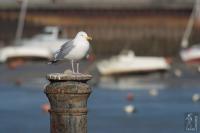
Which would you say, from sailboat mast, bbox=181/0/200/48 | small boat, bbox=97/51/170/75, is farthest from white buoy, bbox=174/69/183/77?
sailboat mast, bbox=181/0/200/48

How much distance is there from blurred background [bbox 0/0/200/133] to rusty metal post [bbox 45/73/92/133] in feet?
19.5

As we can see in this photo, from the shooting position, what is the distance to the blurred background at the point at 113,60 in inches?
960

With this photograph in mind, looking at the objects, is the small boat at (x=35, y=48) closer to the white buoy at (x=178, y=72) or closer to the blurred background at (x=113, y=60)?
the blurred background at (x=113, y=60)

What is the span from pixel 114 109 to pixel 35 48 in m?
21.8

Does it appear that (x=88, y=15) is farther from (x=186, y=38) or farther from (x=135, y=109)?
(x=135, y=109)

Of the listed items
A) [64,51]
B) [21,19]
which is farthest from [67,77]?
[21,19]

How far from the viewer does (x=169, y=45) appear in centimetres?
5453

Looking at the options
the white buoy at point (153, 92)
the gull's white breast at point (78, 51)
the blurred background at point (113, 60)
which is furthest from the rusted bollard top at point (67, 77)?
the white buoy at point (153, 92)

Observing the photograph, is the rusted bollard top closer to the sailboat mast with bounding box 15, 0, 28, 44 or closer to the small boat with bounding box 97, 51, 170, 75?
the small boat with bounding box 97, 51, 170, 75

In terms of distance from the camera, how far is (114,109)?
86.0ft

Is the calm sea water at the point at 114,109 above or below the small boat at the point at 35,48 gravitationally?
below

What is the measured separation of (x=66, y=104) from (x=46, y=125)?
13.2 m

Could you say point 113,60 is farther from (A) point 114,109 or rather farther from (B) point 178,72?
(A) point 114,109

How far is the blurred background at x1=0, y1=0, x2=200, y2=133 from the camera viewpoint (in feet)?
80.0
